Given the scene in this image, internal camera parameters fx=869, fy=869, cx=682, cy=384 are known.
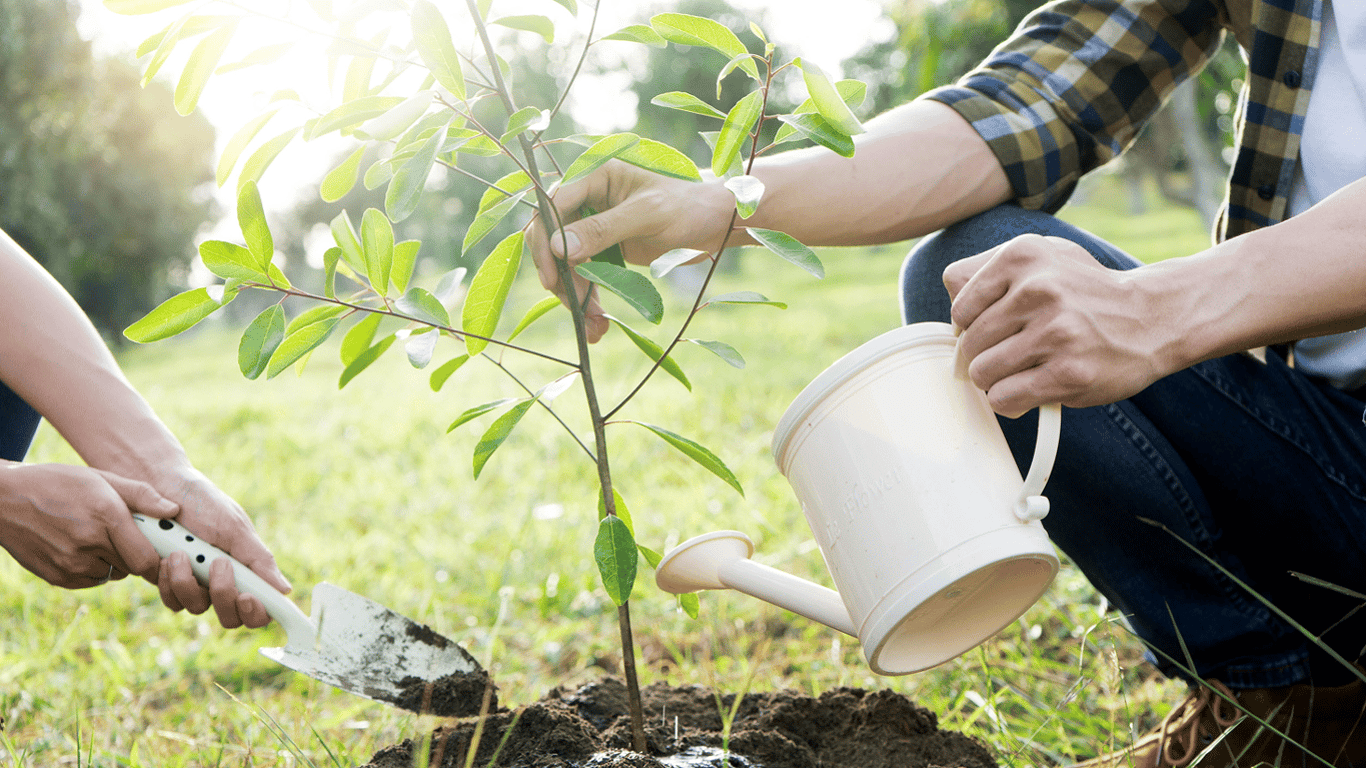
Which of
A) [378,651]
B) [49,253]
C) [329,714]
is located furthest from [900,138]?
[49,253]

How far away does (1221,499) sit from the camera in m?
1.15

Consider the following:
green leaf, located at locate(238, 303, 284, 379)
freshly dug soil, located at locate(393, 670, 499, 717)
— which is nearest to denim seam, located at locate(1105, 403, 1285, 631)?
freshly dug soil, located at locate(393, 670, 499, 717)

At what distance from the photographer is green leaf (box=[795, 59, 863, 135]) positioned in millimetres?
721

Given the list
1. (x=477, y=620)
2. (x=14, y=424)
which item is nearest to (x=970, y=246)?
(x=477, y=620)

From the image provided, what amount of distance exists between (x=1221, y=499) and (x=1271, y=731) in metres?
0.29

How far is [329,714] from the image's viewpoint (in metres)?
1.51

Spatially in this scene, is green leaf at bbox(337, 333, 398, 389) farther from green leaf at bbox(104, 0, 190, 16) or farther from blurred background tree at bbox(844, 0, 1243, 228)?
blurred background tree at bbox(844, 0, 1243, 228)

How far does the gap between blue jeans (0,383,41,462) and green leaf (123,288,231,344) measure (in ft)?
2.10

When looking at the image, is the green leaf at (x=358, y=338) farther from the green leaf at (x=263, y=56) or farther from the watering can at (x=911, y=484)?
the watering can at (x=911, y=484)

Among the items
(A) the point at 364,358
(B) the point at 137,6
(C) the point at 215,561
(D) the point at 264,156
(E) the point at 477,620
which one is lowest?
(E) the point at 477,620

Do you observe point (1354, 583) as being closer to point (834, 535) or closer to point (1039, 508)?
point (1039, 508)

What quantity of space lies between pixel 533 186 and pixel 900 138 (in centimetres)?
60

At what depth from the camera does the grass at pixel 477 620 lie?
1281mm

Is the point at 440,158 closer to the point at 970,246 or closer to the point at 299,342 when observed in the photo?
the point at 299,342
